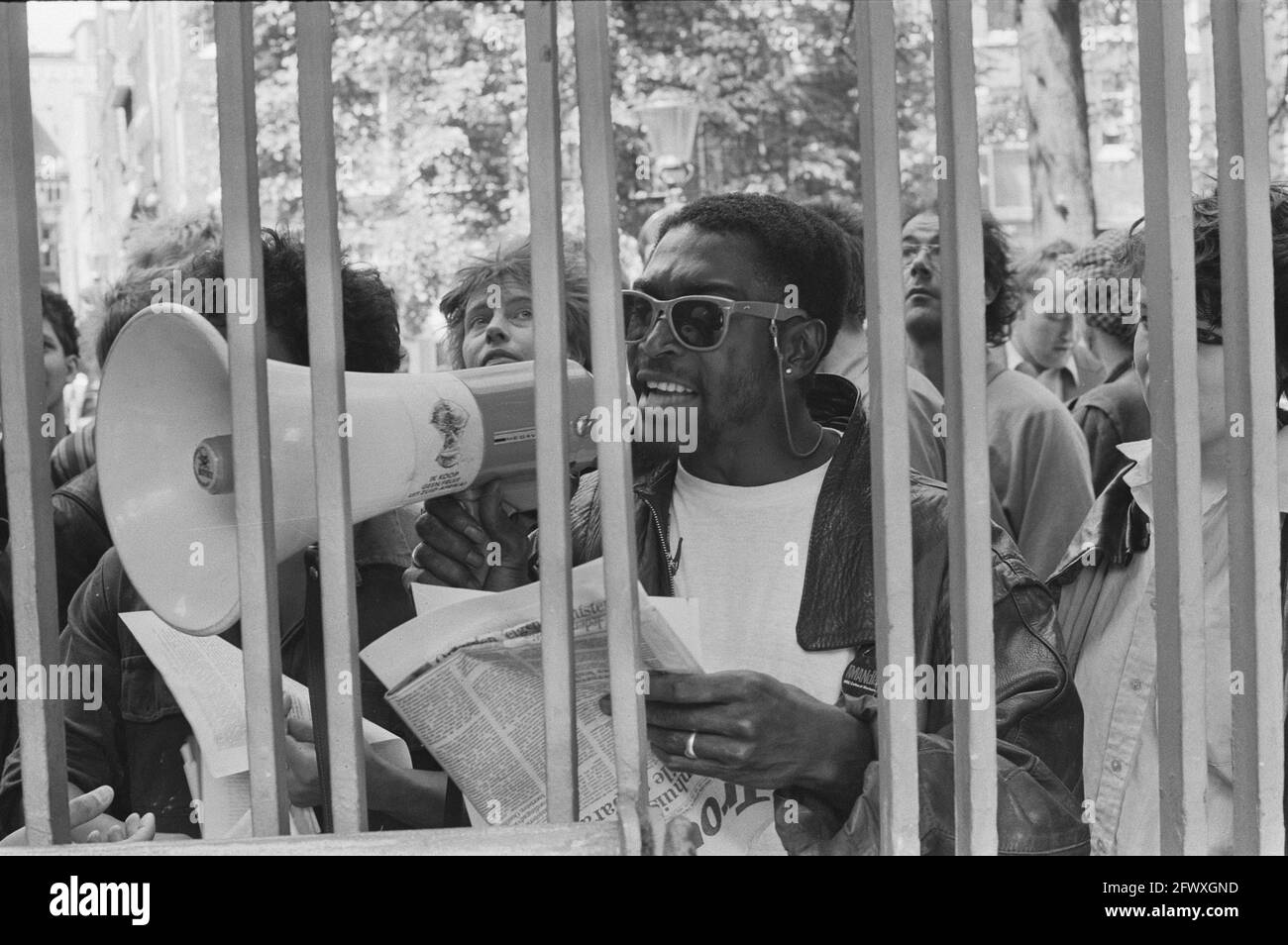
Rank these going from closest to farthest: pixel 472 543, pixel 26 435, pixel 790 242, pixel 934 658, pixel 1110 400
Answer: pixel 26 435 → pixel 934 658 → pixel 472 543 → pixel 790 242 → pixel 1110 400

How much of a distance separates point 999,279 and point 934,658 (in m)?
2.31

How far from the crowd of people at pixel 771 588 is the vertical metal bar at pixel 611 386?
0.44 metres

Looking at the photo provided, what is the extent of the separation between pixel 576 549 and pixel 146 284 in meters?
1.43

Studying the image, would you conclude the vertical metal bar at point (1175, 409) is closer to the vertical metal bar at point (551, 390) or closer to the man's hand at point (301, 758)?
the vertical metal bar at point (551, 390)

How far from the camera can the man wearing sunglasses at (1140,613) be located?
8.13 feet

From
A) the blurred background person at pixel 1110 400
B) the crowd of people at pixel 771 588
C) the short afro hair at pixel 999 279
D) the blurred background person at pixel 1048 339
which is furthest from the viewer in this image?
the blurred background person at pixel 1048 339

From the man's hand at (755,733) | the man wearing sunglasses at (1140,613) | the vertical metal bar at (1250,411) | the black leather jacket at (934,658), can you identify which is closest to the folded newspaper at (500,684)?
the man's hand at (755,733)

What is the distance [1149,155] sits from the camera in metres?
1.64

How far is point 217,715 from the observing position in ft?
7.76

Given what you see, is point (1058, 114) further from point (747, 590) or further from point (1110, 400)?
point (747, 590)

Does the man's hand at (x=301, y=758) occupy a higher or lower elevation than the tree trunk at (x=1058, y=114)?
lower

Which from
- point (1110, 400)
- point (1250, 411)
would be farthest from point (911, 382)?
point (1250, 411)
